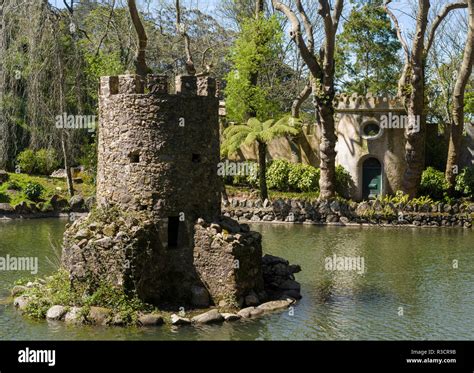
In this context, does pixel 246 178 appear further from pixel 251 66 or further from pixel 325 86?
pixel 325 86

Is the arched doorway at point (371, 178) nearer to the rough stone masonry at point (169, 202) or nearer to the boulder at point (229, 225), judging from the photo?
the boulder at point (229, 225)

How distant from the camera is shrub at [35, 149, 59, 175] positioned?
139 ft

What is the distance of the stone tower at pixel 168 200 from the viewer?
18.5 metres

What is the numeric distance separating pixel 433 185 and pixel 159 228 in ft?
79.2

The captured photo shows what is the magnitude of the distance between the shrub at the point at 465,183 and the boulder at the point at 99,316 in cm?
2654

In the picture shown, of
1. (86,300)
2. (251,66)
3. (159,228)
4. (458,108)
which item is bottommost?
(86,300)

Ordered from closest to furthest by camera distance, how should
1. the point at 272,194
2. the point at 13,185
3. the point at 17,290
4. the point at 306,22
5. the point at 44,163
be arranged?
1. the point at 17,290
2. the point at 306,22
3. the point at 13,185
4. the point at 272,194
5. the point at 44,163

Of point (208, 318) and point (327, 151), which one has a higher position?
point (327, 151)

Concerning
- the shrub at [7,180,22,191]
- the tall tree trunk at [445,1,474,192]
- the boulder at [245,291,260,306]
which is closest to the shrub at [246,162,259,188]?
the tall tree trunk at [445,1,474,192]

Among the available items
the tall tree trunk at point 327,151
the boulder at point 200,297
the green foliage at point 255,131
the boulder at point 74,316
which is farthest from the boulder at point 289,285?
the tall tree trunk at point 327,151

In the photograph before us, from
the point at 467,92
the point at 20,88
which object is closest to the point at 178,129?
the point at 20,88

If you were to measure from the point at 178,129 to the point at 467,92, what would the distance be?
34.4 meters

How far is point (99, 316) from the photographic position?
17172 mm

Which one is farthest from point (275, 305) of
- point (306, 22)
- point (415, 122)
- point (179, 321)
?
point (306, 22)
